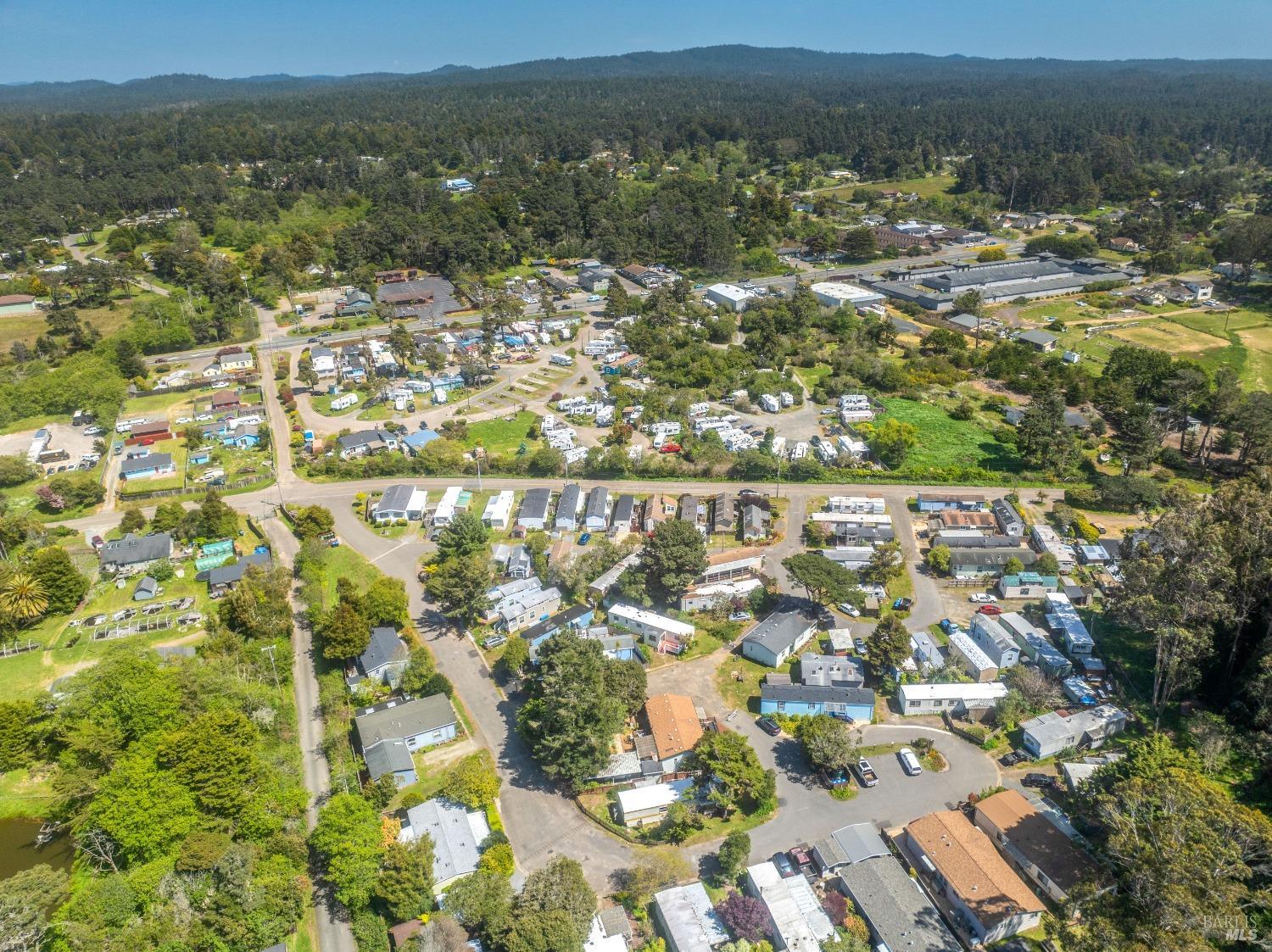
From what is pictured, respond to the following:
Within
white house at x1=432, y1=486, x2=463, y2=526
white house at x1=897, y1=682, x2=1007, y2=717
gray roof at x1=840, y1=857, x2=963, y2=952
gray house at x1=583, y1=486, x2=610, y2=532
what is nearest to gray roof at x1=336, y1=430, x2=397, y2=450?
white house at x1=432, y1=486, x2=463, y2=526

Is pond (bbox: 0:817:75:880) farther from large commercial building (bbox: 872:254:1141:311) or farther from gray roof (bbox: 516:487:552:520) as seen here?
large commercial building (bbox: 872:254:1141:311)

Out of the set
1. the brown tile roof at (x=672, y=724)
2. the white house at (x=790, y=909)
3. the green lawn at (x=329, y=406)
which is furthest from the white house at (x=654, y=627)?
the green lawn at (x=329, y=406)

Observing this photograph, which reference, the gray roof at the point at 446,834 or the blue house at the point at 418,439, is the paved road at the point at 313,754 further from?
the blue house at the point at 418,439

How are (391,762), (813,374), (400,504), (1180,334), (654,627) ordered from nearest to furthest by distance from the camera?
(391,762) → (654,627) → (400,504) → (813,374) → (1180,334)

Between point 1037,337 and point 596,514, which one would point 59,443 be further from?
point 1037,337

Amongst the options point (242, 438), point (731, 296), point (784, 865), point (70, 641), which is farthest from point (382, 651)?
point (731, 296)
